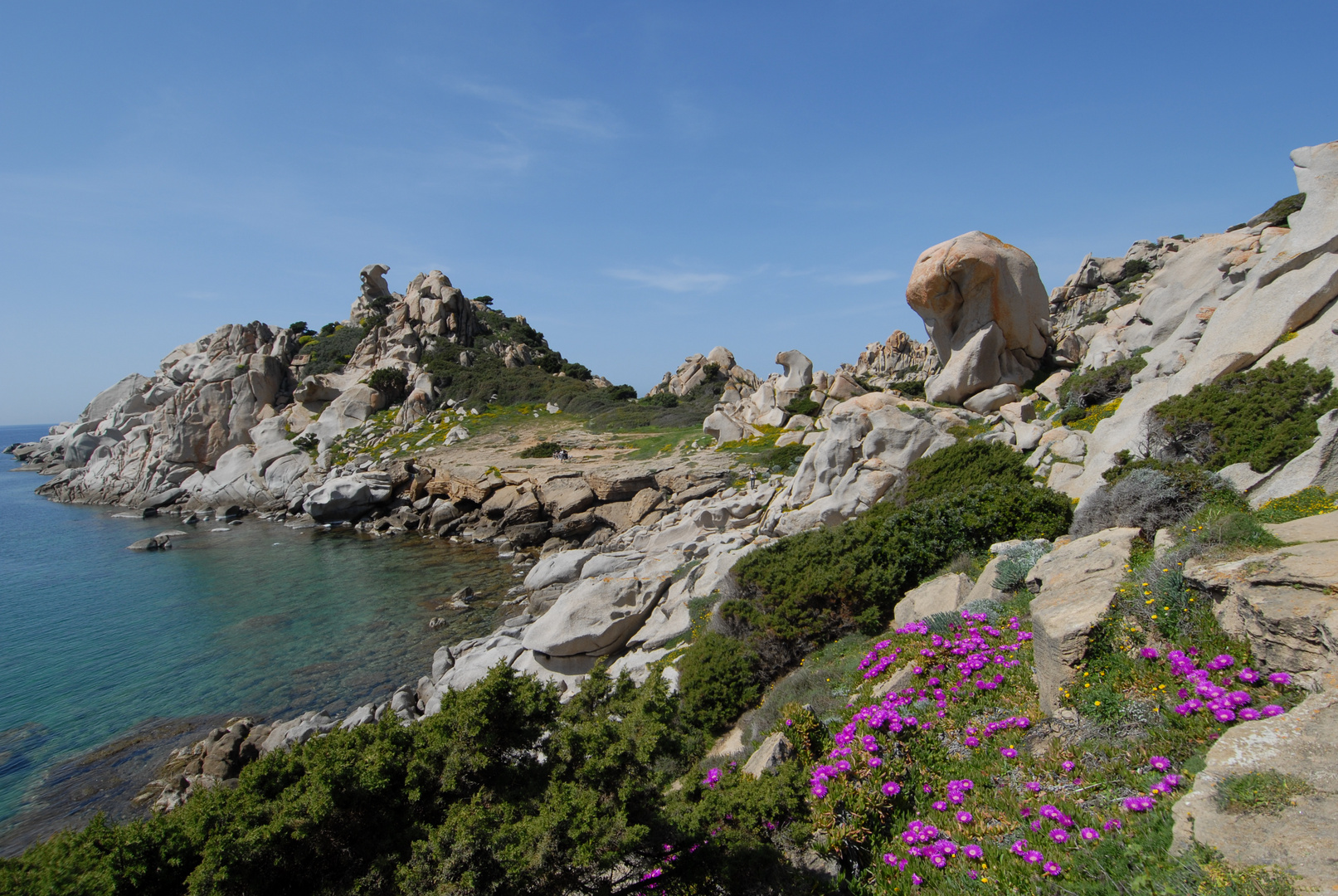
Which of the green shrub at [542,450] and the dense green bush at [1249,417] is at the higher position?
the green shrub at [542,450]

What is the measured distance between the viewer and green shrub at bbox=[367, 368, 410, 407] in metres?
56.7

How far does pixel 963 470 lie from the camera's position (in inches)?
565

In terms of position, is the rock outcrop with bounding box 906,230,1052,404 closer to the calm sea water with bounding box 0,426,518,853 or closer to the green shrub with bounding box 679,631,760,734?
the green shrub with bounding box 679,631,760,734

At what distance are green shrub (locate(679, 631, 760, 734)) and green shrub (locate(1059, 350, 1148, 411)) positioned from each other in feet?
42.8

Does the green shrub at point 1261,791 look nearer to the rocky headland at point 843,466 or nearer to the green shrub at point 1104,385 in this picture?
the rocky headland at point 843,466

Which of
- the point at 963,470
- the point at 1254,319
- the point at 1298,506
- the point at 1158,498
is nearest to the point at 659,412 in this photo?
the point at 963,470

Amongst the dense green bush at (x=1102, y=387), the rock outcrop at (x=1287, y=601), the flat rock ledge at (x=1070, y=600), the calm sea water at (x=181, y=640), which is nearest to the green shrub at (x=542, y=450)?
the calm sea water at (x=181, y=640)

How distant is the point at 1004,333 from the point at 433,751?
72.9 feet

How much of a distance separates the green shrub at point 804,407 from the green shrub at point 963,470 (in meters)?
17.3

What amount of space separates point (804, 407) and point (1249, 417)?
921 inches

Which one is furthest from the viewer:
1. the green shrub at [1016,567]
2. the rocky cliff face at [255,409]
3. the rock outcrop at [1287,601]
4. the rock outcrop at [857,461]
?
the rocky cliff face at [255,409]

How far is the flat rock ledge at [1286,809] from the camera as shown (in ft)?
11.4

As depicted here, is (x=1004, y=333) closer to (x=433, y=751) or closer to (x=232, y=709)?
(x=433, y=751)

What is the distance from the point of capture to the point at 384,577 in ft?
89.0
